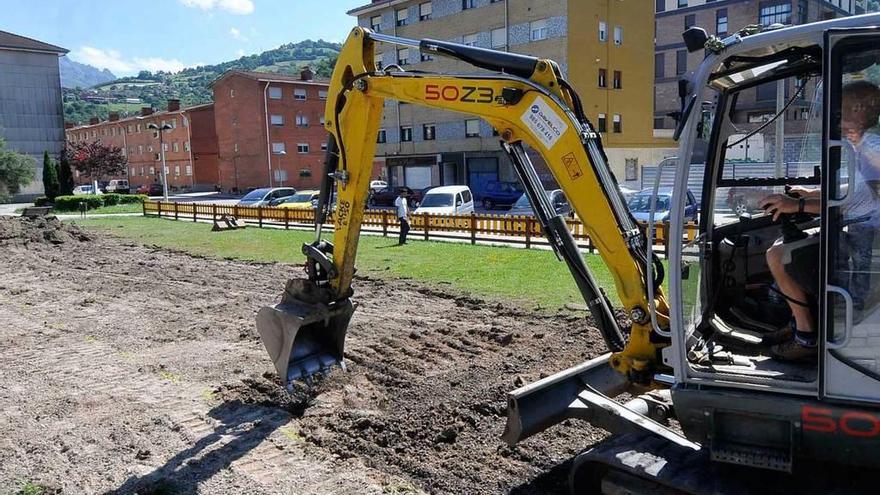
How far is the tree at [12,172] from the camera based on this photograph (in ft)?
162

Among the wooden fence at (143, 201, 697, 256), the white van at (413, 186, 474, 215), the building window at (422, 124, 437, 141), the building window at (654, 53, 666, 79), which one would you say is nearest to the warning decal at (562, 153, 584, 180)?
the wooden fence at (143, 201, 697, 256)

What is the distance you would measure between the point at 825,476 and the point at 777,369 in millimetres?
577

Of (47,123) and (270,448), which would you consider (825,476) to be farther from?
(47,123)

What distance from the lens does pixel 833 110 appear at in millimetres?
3369

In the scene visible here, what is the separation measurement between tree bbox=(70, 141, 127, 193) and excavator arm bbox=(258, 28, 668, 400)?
70865 mm

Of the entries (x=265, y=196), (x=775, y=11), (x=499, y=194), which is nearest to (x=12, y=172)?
(x=265, y=196)

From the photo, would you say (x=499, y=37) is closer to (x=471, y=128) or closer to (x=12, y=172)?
(x=471, y=128)

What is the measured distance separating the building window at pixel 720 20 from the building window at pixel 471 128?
25189 millimetres

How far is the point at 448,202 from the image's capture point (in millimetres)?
25859

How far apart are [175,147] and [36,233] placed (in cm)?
5573

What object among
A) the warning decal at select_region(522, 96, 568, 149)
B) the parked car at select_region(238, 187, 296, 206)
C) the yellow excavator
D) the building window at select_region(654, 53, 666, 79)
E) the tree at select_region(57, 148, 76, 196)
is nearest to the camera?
the yellow excavator

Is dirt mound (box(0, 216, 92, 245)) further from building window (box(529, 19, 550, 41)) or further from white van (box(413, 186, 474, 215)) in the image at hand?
building window (box(529, 19, 550, 41))

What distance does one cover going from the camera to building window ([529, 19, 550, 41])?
41281mm

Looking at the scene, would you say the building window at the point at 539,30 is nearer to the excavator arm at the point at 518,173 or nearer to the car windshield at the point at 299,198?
the car windshield at the point at 299,198
